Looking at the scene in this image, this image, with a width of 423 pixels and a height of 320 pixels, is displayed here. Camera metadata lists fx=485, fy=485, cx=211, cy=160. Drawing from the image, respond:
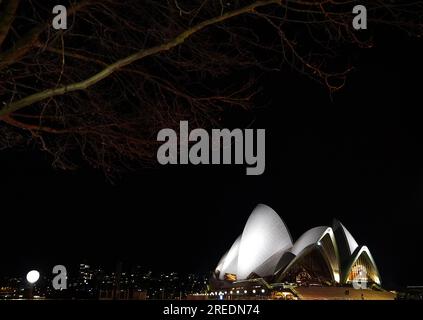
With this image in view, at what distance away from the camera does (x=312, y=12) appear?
15.9 feet

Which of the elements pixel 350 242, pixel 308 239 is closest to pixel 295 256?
pixel 308 239

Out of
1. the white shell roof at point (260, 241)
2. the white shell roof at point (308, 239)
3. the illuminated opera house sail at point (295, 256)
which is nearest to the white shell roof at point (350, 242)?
the illuminated opera house sail at point (295, 256)

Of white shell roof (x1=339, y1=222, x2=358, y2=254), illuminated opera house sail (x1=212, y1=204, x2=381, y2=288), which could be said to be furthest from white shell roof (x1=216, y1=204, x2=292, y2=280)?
white shell roof (x1=339, y1=222, x2=358, y2=254)

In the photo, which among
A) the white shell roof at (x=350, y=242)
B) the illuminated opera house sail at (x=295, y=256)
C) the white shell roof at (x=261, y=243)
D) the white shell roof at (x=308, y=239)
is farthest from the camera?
the white shell roof at (x=261, y=243)

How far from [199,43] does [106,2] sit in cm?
110

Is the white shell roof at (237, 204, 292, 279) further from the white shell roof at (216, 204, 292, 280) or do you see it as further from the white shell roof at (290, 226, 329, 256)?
the white shell roof at (290, 226, 329, 256)

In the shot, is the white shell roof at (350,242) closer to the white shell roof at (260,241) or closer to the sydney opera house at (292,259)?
the sydney opera house at (292,259)

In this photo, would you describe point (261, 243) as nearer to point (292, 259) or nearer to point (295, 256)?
point (292, 259)

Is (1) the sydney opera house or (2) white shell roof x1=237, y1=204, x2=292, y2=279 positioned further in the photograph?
(2) white shell roof x1=237, y1=204, x2=292, y2=279

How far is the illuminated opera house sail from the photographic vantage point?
3466 cm

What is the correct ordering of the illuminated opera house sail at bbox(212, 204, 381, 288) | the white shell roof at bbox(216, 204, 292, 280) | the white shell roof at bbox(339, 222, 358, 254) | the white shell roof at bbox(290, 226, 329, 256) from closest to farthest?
the white shell roof at bbox(290, 226, 329, 256), the illuminated opera house sail at bbox(212, 204, 381, 288), the white shell roof at bbox(339, 222, 358, 254), the white shell roof at bbox(216, 204, 292, 280)

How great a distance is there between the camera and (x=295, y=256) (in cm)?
3459

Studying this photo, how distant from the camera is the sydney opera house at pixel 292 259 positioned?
34.7 meters
